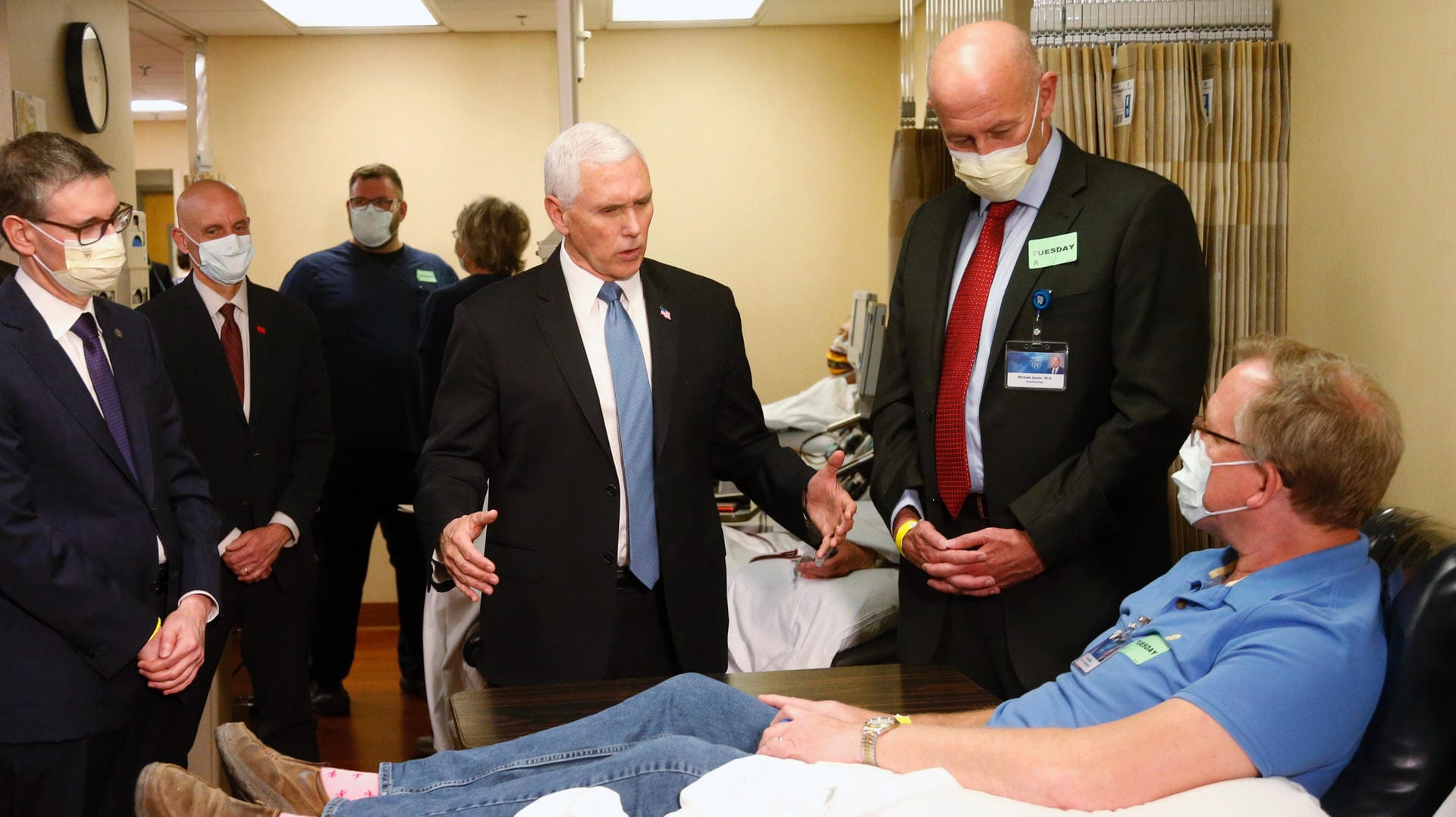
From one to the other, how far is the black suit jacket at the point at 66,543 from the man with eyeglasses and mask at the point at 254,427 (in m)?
0.68

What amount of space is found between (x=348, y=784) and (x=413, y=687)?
3.32m

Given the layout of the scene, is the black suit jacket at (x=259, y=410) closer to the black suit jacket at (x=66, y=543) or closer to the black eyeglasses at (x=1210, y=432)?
the black suit jacket at (x=66, y=543)

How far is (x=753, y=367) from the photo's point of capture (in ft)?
20.4

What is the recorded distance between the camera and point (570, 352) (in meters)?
2.29

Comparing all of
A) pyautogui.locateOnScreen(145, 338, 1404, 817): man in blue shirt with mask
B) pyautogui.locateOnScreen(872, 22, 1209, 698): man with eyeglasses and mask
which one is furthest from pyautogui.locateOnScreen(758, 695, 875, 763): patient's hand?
pyautogui.locateOnScreen(872, 22, 1209, 698): man with eyeglasses and mask

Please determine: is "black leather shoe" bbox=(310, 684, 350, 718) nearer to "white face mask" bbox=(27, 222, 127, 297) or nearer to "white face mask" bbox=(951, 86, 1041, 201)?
"white face mask" bbox=(27, 222, 127, 297)

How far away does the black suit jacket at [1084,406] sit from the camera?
215 cm

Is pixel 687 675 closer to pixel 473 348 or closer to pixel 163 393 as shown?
pixel 473 348

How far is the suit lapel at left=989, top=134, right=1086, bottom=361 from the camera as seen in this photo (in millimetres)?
2236

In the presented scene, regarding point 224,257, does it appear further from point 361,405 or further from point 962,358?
point 962,358

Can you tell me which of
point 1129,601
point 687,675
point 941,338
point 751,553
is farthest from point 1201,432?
point 751,553

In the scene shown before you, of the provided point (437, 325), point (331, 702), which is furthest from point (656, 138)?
point (331, 702)

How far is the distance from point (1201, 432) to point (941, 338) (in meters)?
0.62

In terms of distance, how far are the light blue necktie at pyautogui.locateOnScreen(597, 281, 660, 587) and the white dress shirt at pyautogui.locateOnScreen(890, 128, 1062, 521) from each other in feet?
1.96
